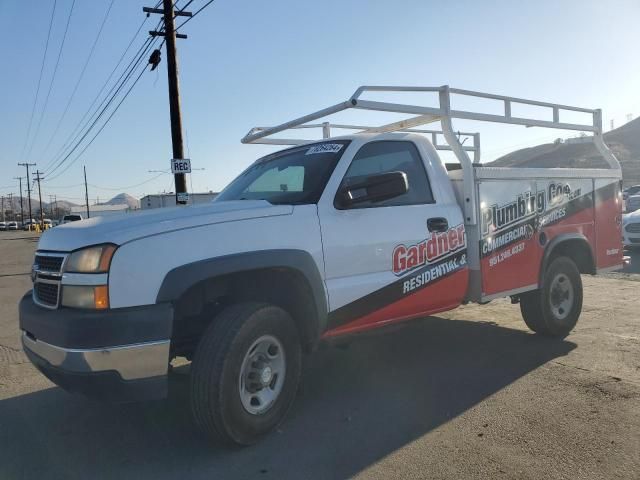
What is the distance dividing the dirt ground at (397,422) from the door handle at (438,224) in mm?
1007

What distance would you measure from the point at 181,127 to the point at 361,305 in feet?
37.4

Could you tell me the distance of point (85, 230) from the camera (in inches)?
127

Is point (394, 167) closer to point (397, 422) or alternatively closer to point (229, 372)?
point (397, 422)

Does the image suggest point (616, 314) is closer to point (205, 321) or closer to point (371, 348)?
point (371, 348)

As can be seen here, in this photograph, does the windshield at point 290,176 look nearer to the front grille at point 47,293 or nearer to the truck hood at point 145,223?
the truck hood at point 145,223

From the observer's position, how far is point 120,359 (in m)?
3.01

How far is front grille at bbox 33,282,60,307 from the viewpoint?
3.31 metres

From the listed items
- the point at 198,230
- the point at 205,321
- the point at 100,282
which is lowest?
the point at 205,321

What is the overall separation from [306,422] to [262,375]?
0.59 metres

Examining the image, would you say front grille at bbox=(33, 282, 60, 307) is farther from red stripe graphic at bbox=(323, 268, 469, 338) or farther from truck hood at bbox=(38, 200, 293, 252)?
red stripe graphic at bbox=(323, 268, 469, 338)

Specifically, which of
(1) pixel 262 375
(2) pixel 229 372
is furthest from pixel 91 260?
(1) pixel 262 375

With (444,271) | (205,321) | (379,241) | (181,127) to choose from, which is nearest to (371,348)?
(444,271)

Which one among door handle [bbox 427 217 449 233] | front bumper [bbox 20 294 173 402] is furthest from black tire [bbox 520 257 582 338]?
front bumper [bbox 20 294 173 402]

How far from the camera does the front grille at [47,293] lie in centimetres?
331
